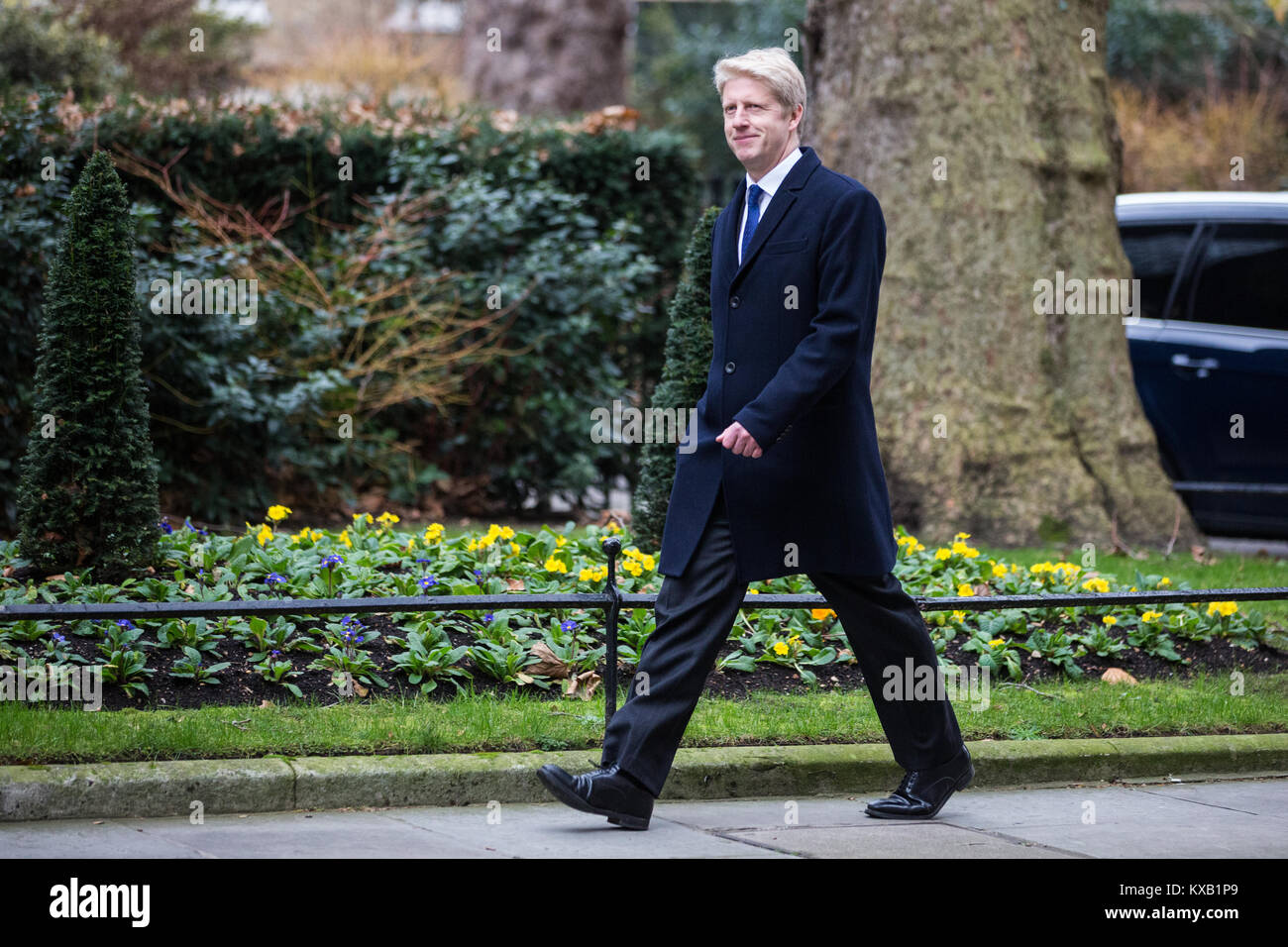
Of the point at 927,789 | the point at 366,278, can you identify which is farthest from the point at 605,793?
the point at 366,278

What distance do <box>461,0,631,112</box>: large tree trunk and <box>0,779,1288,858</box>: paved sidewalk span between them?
49.3 feet

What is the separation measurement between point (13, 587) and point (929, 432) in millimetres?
5159

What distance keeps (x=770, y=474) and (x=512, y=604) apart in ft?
3.55

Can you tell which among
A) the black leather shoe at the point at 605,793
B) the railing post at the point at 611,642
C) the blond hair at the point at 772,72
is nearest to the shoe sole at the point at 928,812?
the black leather shoe at the point at 605,793

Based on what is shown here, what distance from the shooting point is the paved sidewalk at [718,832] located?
4266 millimetres

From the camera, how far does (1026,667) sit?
21.4ft

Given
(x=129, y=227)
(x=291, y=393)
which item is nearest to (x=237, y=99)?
(x=291, y=393)

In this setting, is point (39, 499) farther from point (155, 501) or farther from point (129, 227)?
point (129, 227)

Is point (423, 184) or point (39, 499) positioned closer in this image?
point (39, 499)

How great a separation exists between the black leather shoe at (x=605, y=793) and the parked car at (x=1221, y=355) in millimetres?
6770

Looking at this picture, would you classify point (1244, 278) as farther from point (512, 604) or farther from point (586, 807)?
point (586, 807)

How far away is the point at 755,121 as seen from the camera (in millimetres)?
4453

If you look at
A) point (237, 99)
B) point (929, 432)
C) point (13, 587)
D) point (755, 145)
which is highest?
point (237, 99)
